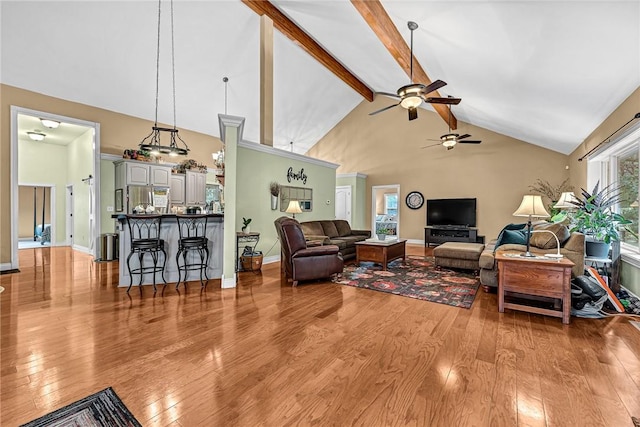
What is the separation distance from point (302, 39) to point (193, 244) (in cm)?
514

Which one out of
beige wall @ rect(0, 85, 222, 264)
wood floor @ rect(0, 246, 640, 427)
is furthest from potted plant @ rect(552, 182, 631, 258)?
beige wall @ rect(0, 85, 222, 264)

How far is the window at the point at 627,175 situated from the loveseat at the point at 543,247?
652mm

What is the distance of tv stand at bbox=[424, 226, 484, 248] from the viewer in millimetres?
7996

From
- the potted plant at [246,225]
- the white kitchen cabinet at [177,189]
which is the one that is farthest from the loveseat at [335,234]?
the white kitchen cabinet at [177,189]

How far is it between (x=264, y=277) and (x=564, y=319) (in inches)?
155

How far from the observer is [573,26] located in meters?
2.71

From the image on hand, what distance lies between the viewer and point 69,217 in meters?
8.38

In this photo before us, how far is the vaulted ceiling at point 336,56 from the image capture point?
9.75ft

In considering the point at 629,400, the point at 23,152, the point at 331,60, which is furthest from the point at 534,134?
the point at 23,152

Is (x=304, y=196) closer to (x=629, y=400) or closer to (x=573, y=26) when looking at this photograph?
(x=573, y=26)

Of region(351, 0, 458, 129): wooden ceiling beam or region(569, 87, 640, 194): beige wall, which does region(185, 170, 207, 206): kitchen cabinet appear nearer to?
region(351, 0, 458, 129): wooden ceiling beam

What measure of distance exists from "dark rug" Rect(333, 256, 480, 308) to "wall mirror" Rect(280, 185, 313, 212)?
7.14ft

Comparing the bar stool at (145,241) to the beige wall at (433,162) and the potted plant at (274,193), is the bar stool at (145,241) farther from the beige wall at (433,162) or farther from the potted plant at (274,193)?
the beige wall at (433,162)

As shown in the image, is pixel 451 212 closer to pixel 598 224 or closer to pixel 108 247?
pixel 598 224
